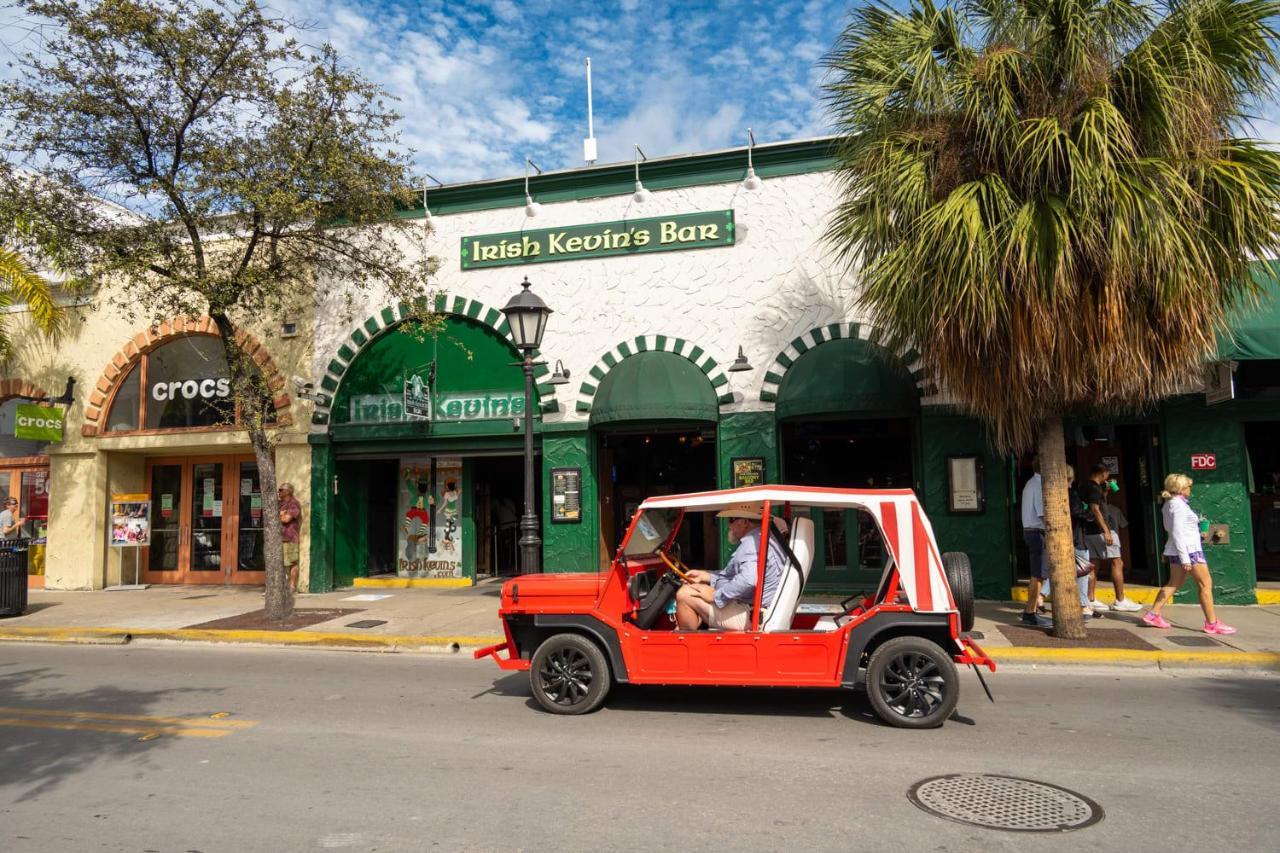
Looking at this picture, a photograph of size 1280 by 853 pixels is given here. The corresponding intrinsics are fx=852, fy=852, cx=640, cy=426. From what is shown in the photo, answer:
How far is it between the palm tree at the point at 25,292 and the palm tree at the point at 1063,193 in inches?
561

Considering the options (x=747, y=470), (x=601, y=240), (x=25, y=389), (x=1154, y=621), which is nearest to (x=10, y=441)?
(x=25, y=389)

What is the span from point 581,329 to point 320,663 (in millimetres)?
6731

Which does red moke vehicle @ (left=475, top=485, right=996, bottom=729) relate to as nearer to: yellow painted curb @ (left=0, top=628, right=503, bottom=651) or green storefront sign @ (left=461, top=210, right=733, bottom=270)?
yellow painted curb @ (left=0, top=628, right=503, bottom=651)

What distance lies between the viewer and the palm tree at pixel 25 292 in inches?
579

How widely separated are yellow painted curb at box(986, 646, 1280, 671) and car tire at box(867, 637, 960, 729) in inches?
119

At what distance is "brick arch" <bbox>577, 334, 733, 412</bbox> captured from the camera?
13305 mm

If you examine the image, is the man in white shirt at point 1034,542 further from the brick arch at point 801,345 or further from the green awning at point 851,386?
the brick arch at point 801,345

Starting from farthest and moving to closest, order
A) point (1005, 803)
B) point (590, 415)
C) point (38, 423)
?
point (38, 423), point (590, 415), point (1005, 803)

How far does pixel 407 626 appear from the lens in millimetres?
11445

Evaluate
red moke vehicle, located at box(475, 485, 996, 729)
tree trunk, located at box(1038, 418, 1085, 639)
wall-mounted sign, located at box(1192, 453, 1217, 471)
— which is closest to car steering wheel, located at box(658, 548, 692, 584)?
red moke vehicle, located at box(475, 485, 996, 729)

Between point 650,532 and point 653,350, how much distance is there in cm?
697

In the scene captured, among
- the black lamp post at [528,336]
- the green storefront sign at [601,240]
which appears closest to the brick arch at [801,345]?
the green storefront sign at [601,240]

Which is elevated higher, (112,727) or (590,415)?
(590,415)

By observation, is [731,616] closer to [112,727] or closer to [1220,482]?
[112,727]
